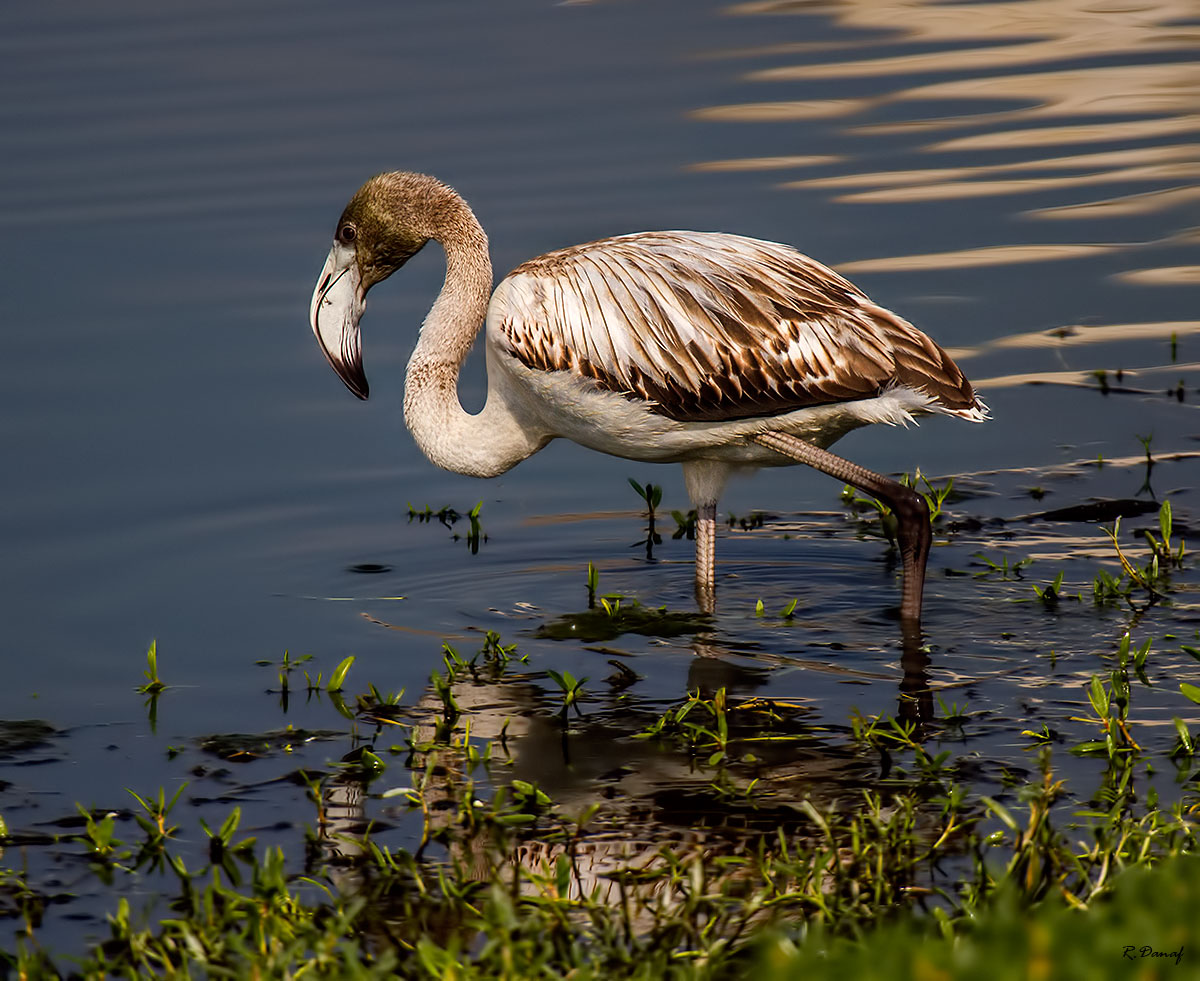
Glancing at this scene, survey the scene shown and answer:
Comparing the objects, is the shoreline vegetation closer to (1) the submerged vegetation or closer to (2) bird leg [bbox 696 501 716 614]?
(1) the submerged vegetation

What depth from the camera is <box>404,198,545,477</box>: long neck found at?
25.8 feet

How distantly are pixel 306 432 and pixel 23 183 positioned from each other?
4311mm

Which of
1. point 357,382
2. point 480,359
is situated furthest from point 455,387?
point 480,359

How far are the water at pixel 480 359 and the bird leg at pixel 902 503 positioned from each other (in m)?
0.19

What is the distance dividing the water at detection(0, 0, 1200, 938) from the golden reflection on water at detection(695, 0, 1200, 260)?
0.05m

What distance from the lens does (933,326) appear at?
10.6 metres

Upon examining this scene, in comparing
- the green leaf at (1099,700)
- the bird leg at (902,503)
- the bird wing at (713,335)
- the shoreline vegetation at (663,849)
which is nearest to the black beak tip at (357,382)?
the bird wing at (713,335)

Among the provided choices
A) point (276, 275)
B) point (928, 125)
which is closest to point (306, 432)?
point (276, 275)

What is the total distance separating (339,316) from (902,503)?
288 centimetres

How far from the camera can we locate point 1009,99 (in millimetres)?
14688

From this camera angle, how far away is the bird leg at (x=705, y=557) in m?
7.57

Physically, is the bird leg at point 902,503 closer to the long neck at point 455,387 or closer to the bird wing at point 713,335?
the bird wing at point 713,335

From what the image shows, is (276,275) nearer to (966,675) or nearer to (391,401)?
(391,401)

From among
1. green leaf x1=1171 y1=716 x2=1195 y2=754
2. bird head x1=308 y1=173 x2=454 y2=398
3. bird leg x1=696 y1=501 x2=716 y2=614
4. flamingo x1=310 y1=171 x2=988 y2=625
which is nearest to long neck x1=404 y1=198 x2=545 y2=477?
flamingo x1=310 y1=171 x2=988 y2=625
